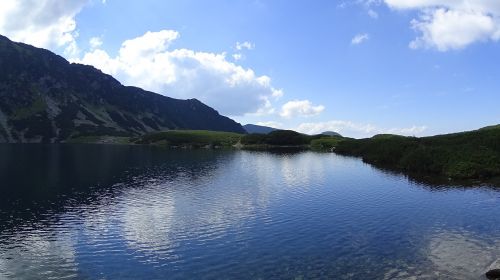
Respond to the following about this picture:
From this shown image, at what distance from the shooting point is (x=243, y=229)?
2478 inches

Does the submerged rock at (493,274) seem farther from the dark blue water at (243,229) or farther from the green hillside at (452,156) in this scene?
the green hillside at (452,156)

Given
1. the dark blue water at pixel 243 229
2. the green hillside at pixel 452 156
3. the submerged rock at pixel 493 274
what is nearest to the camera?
the submerged rock at pixel 493 274

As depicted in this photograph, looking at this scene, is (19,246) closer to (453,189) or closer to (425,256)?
(425,256)

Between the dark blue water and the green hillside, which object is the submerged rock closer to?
the dark blue water

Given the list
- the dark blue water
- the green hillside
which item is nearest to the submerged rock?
the dark blue water

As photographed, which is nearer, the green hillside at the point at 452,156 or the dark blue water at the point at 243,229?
the dark blue water at the point at 243,229

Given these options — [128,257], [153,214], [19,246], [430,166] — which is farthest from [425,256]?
[430,166]

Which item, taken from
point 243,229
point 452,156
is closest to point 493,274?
point 243,229

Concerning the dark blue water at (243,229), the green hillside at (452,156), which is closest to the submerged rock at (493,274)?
the dark blue water at (243,229)

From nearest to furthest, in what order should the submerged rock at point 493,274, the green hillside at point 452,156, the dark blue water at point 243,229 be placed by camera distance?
the submerged rock at point 493,274 < the dark blue water at point 243,229 < the green hillside at point 452,156

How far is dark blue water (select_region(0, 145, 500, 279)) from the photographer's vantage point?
46.2 metres

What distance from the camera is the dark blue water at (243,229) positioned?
46.2 metres

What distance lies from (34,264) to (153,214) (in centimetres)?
2761

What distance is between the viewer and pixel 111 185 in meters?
107
